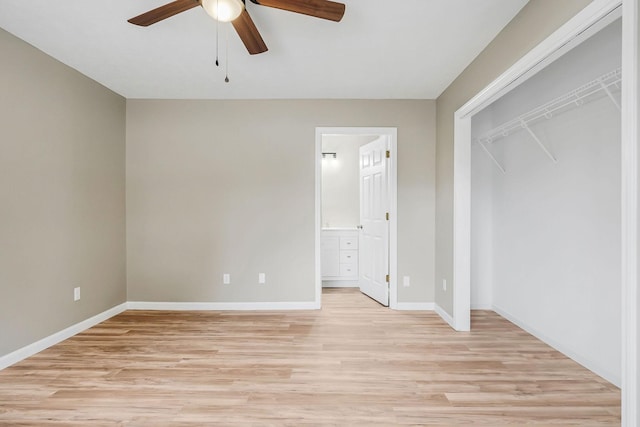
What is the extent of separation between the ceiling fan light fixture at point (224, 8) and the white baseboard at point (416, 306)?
3.32 metres

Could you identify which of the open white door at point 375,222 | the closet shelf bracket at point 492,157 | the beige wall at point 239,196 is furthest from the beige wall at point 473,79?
the open white door at point 375,222

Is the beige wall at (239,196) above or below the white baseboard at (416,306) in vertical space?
above

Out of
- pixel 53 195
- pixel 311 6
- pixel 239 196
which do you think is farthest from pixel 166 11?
pixel 239 196

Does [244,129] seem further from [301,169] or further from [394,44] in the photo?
[394,44]

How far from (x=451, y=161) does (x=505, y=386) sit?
2.07 meters

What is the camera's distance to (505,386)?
223 cm

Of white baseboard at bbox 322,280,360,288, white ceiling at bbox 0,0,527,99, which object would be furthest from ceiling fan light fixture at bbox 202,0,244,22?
white baseboard at bbox 322,280,360,288

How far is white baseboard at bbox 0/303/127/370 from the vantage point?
252 centimetres

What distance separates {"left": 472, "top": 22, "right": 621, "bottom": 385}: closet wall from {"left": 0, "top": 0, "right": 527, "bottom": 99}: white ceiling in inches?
29.2

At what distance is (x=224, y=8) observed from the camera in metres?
1.76

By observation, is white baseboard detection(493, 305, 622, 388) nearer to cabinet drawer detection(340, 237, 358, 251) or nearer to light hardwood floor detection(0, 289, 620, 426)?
light hardwood floor detection(0, 289, 620, 426)

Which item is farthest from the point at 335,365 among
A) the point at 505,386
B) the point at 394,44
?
the point at 394,44

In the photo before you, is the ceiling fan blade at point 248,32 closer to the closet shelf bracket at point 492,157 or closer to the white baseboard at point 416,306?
the closet shelf bracket at point 492,157

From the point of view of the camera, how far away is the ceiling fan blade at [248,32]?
1.92 m
